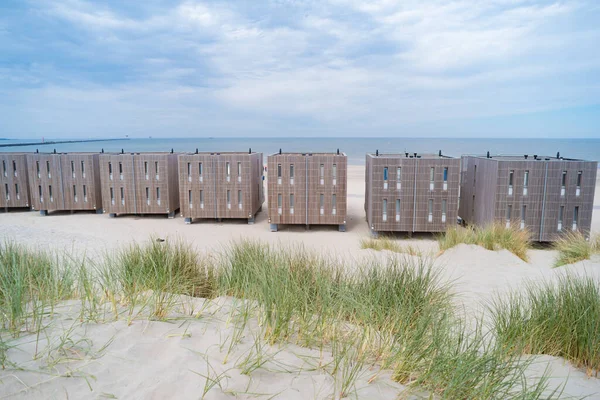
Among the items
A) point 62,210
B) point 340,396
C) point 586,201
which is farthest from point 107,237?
point 586,201

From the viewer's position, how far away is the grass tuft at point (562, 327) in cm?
364

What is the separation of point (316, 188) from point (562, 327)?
421 inches

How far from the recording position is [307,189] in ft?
46.8

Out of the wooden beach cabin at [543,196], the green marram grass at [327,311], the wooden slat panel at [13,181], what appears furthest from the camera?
the wooden slat panel at [13,181]

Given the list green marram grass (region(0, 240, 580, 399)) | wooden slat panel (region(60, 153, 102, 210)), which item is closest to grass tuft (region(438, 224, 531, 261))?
green marram grass (region(0, 240, 580, 399))

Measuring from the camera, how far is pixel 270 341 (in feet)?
10.5

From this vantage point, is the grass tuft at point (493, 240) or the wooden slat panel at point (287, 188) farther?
the wooden slat panel at point (287, 188)

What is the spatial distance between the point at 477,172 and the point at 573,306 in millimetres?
10716

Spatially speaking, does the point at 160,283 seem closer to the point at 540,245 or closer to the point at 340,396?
the point at 340,396

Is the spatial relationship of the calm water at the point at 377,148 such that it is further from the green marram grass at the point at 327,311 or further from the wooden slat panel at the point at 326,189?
the green marram grass at the point at 327,311

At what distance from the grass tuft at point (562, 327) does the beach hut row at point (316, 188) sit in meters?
8.84

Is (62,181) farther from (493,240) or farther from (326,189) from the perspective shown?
(493,240)

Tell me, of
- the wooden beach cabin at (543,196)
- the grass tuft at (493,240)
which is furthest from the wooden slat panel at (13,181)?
the wooden beach cabin at (543,196)

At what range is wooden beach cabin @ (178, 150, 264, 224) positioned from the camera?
15227 mm
